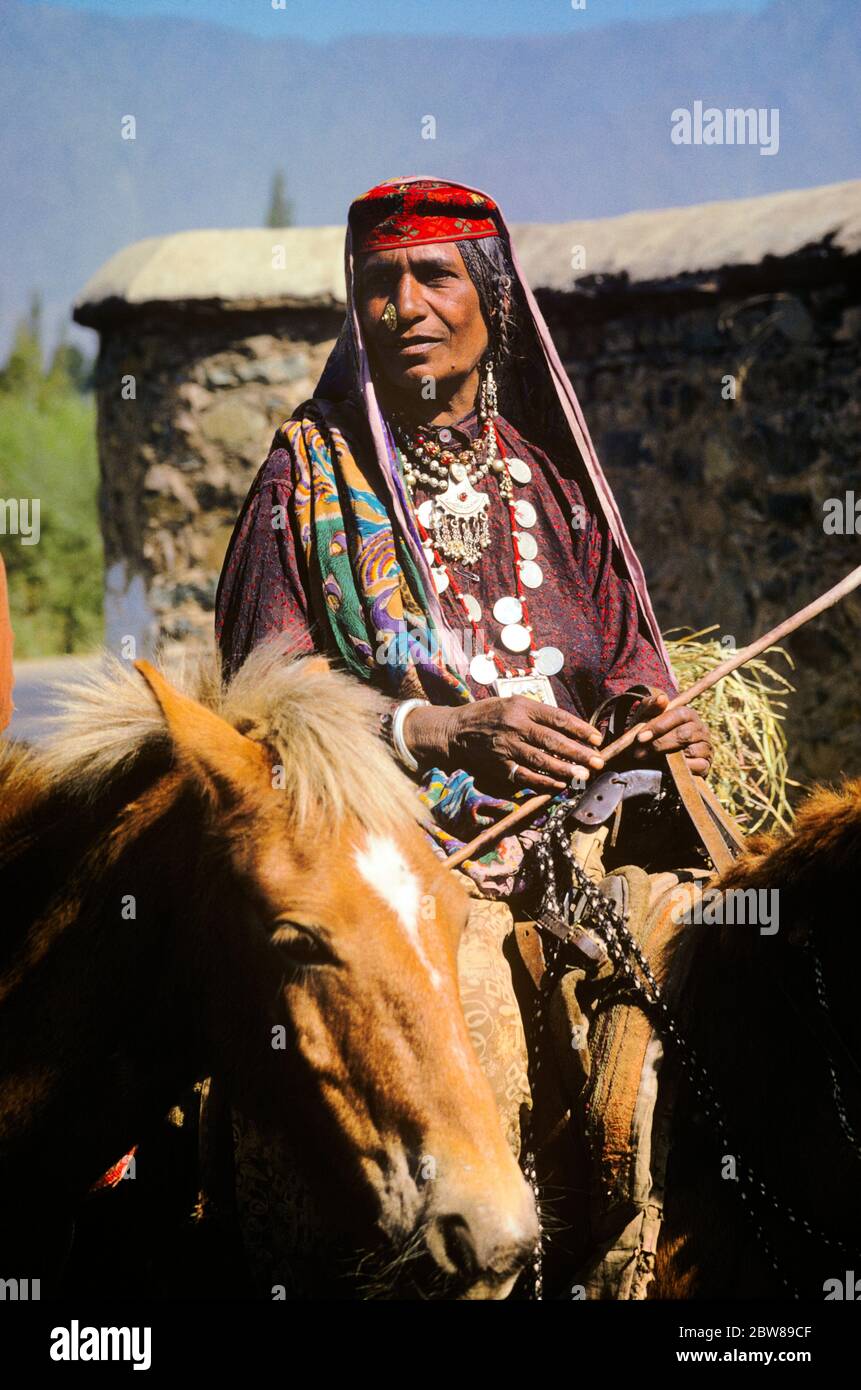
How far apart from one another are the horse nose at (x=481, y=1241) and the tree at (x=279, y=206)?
58.9 metres

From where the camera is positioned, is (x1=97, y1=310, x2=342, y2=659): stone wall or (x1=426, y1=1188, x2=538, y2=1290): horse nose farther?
(x1=97, y1=310, x2=342, y2=659): stone wall

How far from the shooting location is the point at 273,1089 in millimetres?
2172

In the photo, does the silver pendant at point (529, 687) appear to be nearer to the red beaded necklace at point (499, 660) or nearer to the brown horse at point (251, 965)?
the red beaded necklace at point (499, 660)

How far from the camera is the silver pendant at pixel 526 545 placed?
3.11 metres

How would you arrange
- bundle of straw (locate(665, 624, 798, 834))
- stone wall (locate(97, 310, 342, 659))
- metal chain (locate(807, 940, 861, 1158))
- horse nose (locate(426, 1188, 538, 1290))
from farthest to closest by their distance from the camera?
stone wall (locate(97, 310, 342, 659)), bundle of straw (locate(665, 624, 798, 834)), metal chain (locate(807, 940, 861, 1158)), horse nose (locate(426, 1188, 538, 1290))

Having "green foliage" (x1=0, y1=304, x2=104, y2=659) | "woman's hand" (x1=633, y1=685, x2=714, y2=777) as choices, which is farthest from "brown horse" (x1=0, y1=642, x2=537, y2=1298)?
"green foliage" (x1=0, y1=304, x2=104, y2=659)

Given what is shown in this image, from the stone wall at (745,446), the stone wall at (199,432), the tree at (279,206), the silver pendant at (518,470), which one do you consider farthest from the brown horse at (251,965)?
the tree at (279,206)

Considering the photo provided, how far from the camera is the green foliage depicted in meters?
18.8

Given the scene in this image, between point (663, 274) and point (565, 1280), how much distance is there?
18.5ft

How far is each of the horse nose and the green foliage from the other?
400 inches

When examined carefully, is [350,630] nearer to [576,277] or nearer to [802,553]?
[802,553]

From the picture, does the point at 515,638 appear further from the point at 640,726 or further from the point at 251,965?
the point at 251,965

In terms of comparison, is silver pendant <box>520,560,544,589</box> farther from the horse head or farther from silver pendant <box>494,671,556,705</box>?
the horse head
